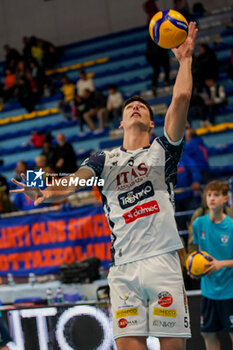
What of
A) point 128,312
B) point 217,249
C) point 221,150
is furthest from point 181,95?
point 221,150

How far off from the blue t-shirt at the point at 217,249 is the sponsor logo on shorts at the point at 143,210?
2010 mm

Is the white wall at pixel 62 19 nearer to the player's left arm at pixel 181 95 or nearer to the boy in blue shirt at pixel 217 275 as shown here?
the boy in blue shirt at pixel 217 275

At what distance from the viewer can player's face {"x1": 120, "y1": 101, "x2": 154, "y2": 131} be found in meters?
3.49

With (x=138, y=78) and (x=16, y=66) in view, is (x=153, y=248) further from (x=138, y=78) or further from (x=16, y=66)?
(x=16, y=66)

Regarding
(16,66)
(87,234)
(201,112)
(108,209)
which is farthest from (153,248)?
(16,66)

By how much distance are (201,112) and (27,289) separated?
638 centimetres

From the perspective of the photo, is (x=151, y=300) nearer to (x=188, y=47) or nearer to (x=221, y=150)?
(x=188, y=47)

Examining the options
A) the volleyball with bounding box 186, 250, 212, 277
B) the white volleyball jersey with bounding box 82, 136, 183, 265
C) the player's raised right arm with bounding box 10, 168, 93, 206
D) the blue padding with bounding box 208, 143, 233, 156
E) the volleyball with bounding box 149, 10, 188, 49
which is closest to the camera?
the player's raised right arm with bounding box 10, 168, 93, 206

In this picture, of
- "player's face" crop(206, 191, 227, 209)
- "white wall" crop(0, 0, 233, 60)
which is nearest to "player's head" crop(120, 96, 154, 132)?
"player's face" crop(206, 191, 227, 209)

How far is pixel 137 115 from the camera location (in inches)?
138

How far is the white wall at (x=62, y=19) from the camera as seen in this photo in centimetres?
1847

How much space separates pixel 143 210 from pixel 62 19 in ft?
56.8

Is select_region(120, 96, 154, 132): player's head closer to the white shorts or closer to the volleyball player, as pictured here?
the volleyball player

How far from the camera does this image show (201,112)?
12.7 meters
